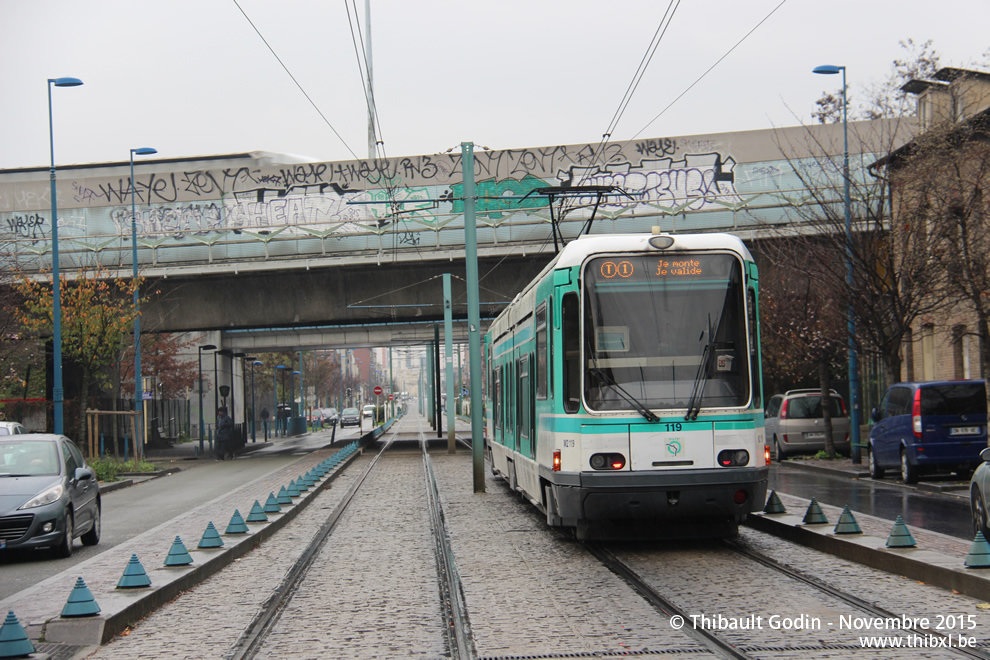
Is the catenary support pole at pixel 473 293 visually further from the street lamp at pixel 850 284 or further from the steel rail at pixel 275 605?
the street lamp at pixel 850 284

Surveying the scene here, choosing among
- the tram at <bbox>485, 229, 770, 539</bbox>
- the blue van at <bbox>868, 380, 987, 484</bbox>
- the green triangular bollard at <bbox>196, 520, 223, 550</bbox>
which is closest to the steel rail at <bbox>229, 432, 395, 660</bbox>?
the green triangular bollard at <bbox>196, 520, 223, 550</bbox>

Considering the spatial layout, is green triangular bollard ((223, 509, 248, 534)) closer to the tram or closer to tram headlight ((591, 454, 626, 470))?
the tram

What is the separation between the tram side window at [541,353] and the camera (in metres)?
11.9

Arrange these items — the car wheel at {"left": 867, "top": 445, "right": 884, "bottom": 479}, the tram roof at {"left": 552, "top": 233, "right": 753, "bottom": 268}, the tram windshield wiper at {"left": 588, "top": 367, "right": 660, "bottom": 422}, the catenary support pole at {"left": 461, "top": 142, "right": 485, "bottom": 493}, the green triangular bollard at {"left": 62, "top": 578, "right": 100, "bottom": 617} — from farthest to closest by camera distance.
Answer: the car wheel at {"left": 867, "top": 445, "right": 884, "bottom": 479} < the catenary support pole at {"left": 461, "top": 142, "right": 485, "bottom": 493} < the tram roof at {"left": 552, "top": 233, "right": 753, "bottom": 268} < the tram windshield wiper at {"left": 588, "top": 367, "right": 660, "bottom": 422} < the green triangular bollard at {"left": 62, "top": 578, "right": 100, "bottom": 617}

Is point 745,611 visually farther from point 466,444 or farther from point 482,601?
point 466,444

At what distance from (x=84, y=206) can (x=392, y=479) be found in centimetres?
1784

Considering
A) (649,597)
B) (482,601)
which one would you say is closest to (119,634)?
(482,601)

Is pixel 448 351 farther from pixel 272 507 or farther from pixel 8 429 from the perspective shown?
pixel 272 507

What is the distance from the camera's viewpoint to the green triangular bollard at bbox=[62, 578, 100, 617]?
7.70 meters

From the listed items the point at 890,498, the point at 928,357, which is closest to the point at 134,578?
the point at 890,498

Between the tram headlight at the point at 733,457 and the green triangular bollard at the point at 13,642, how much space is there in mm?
6573

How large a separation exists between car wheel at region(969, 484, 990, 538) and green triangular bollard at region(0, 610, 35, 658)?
345 inches

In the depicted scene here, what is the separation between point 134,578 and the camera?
9125 millimetres

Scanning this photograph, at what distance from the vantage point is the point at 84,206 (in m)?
36.2
